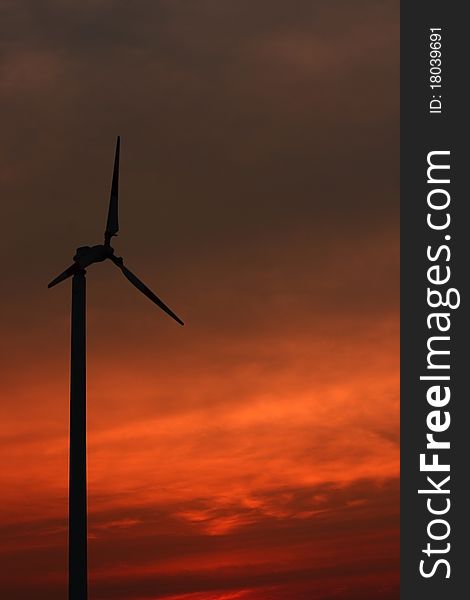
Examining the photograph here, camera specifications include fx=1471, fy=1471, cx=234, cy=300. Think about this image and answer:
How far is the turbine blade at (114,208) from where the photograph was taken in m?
97.9

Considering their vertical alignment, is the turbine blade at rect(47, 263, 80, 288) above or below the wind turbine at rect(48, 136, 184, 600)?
above

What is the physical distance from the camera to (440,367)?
87125mm

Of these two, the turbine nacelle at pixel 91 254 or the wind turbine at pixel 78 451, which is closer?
the wind turbine at pixel 78 451

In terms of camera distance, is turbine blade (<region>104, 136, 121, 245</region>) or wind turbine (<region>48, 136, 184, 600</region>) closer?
wind turbine (<region>48, 136, 184, 600</region>)

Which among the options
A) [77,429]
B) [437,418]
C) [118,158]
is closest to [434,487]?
[437,418]

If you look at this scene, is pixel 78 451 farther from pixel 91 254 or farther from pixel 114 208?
pixel 114 208

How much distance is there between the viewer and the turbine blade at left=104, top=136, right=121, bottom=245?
9794 centimetres

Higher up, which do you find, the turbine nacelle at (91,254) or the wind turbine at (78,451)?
the turbine nacelle at (91,254)

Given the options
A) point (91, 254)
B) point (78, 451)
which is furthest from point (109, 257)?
point (78, 451)

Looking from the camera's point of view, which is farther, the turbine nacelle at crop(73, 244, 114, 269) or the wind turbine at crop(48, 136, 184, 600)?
the turbine nacelle at crop(73, 244, 114, 269)

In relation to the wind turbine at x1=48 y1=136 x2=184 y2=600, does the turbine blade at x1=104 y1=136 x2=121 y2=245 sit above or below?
above

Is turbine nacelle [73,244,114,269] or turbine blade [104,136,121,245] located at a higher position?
turbine blade [104,136,121,245]

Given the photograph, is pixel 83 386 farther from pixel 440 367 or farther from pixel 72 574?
pixel 440 367

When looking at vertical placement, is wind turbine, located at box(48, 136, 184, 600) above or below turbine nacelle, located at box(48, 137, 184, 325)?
below
